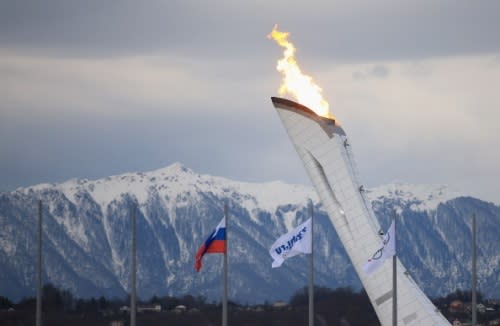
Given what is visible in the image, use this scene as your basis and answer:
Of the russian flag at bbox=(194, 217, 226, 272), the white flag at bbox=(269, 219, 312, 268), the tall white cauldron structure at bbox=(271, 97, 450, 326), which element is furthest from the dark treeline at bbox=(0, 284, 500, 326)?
the white flag at bbox=(269, 219, 312, 268)

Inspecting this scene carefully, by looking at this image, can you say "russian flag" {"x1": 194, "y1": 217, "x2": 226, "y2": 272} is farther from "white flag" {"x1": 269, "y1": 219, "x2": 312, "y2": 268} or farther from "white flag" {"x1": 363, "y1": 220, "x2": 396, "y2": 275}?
"white flag" {"x1": 363, "y1": 220, "x2": 396, "y2": 275}

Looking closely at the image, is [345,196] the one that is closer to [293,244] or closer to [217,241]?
[293,244]

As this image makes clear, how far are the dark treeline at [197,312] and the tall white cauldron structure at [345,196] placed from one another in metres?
31.7

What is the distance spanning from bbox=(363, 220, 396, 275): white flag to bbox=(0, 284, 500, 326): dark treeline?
38061 millimetres

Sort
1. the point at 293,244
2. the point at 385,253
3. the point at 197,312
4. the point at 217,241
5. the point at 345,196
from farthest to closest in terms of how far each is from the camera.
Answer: the point at 197,312 → the point at 345,196 → the point at 385,253 → the point at 293,244 → the point at 217,241

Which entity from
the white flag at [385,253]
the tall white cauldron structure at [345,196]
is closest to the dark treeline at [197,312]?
the tall white cauldron structure at [345,196]

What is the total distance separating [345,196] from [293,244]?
16.1 m

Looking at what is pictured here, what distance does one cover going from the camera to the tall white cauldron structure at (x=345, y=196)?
109875 millimetres

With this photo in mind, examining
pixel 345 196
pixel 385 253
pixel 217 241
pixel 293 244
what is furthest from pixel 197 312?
pixel 217 241

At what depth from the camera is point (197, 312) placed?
157 m

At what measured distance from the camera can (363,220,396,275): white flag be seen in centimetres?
9694

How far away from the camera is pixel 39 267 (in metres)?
95.6

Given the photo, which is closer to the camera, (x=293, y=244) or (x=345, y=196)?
(x=293, y=244)

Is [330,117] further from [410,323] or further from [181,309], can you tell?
[181,309]
